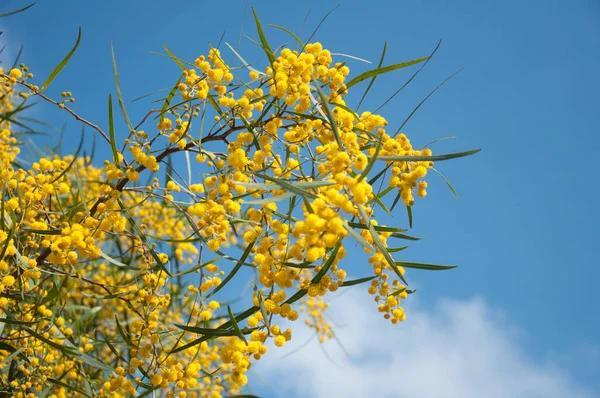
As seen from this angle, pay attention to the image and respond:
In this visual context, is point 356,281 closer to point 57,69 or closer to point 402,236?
point 402,236

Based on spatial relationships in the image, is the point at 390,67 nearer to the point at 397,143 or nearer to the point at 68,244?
the point at 397,143

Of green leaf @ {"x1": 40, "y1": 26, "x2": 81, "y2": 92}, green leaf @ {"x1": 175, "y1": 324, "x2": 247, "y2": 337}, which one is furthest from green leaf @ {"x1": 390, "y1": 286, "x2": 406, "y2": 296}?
green leaf @ {"x1": 40, "y1": 26, "x2": 81, "y2": 92}

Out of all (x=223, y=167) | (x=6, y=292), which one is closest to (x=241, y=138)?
(x=223, y=167)

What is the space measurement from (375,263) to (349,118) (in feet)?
1.56

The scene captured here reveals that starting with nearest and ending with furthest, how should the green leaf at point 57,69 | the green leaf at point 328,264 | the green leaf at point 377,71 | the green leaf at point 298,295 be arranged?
the green leaf at point 328,264 < the green leaf at point 298,295 < the green leaf at point 377,71 < the green leaf at point 57,69

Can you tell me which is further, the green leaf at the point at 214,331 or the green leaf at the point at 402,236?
the green leaf at the point at 402,236

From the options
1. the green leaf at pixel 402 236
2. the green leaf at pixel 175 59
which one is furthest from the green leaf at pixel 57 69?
the green leaf at pixel 402 236

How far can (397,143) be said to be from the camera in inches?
66.3

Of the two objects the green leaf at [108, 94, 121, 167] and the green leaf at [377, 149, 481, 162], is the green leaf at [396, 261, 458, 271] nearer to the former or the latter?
the green leaf at [377, 149, 481, 162]

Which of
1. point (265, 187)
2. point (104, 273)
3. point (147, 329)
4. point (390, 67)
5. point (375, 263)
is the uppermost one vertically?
point (104, 273)

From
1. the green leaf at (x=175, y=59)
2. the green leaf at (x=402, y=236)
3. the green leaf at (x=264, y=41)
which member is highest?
the green leaf at (x=175, y=59)

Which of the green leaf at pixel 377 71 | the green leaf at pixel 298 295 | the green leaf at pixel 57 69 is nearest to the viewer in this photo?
the green leaf at pixel 298 295

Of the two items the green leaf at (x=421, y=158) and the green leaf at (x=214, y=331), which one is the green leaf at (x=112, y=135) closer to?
the green leaf at (x=214, y=331)

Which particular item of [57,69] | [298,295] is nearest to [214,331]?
[298,295]
